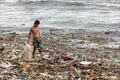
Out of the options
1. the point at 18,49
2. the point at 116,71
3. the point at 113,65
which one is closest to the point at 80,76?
the point at 116,71

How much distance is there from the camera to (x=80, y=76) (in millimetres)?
10992

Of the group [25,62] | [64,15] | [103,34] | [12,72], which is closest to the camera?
[12,72]

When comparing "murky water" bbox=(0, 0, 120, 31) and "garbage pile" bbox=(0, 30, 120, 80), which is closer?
"garbage pile" bbox=(0, 30, 120, 80)

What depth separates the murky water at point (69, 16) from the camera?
1185 inches

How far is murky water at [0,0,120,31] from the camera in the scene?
3010 centimetres

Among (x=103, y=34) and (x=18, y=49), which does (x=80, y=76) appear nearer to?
(x=18, y=49)

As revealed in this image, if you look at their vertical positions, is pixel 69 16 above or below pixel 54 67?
below

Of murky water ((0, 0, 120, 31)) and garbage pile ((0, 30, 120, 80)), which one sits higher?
garbage pile ((0, 30, 120, 80))

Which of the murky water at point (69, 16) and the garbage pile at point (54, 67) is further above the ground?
the garbage pile at point (54, 67)

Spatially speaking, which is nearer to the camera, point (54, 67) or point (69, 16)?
point (54, 67)

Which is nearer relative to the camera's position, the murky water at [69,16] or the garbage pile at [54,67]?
the garbage pile at [54,67]

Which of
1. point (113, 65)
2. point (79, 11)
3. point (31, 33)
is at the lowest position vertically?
point (79, 11)

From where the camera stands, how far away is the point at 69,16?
35594mm

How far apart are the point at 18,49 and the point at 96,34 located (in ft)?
33.6
